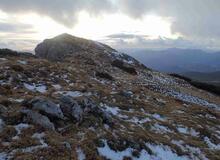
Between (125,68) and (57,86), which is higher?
(57,86)

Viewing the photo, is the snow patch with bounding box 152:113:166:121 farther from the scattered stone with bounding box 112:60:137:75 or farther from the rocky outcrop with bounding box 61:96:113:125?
the scattered stone with bounding box 112:60:137:75

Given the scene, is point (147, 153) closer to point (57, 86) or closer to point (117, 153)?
point (117, 153)

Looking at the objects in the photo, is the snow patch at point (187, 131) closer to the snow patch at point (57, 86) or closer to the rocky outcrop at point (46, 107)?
the rocky outcrop at point (46, 107)

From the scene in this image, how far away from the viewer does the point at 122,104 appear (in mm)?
31938

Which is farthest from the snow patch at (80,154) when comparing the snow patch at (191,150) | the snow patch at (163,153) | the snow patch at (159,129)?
the snow patch at (159,129)

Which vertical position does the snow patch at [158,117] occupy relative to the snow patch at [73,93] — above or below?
below

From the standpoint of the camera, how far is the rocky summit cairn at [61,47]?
7969cm

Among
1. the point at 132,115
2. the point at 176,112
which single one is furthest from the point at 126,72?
the point at 132,115

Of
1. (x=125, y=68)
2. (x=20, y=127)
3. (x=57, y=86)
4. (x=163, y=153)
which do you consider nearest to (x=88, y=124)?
(x=20, y=127)

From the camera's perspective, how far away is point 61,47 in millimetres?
82500

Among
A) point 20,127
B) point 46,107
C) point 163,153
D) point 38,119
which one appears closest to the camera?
point 20,127

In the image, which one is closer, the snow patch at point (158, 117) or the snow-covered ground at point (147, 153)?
the snow-covered ground at point (147, 153)

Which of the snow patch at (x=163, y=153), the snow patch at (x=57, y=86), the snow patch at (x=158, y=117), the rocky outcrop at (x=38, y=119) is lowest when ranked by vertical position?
the snow patch at (x=158, y=117)

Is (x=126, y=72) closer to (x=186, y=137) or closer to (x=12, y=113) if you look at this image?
(x=186, y=137)
